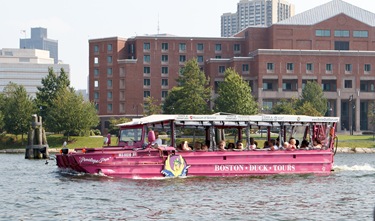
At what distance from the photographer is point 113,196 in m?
29.1

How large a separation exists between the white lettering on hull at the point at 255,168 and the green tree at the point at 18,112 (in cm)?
6240

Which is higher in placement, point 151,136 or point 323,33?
point 323,33

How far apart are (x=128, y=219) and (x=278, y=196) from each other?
8254 millimetres

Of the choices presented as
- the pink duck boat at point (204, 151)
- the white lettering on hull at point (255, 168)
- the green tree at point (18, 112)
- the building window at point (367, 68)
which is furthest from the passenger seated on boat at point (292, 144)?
the building window at point (367, 68)

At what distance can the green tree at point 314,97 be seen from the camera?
111438 millimetres

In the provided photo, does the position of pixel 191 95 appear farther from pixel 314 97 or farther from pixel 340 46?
pixel 340 46

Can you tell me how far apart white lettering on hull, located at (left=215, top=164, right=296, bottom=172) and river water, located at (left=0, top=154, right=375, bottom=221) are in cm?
50

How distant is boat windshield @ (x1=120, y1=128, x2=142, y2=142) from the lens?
3728 cm

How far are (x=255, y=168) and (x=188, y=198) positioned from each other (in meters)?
9.26

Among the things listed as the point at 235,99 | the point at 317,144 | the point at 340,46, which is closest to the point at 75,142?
the point at 235,99

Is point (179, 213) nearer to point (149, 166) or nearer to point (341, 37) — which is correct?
point (149, 166)

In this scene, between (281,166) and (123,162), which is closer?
(123,162)

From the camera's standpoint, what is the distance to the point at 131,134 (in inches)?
1505

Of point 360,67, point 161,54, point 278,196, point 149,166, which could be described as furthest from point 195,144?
point 161,54
